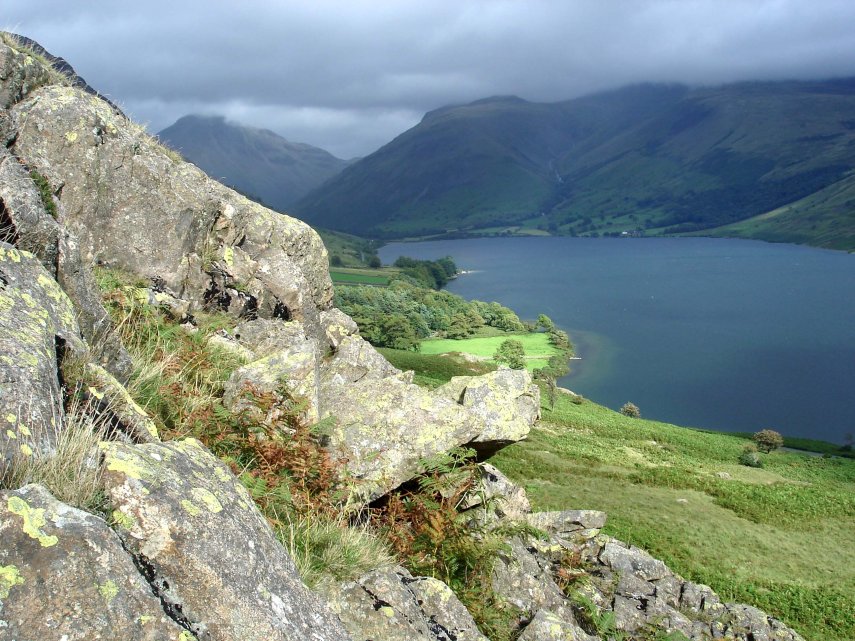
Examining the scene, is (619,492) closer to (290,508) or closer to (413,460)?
(413,460)

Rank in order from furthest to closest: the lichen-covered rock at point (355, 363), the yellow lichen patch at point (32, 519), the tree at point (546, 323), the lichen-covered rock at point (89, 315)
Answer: the tree at point (546, 323), the lichen-covered rock at point (355, 363), the lichen-covered rock at point (89, 315), the yellow lichen patch at point (32, 519)

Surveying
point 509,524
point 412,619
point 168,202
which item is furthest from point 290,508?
point 168,202

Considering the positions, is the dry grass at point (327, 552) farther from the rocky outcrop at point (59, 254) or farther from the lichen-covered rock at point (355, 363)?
the lichen-covered rock at point (355, 363)

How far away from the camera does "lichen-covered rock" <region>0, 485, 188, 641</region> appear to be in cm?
339

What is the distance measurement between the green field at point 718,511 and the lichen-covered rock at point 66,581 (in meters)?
10.8

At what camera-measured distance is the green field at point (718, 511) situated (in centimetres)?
2550

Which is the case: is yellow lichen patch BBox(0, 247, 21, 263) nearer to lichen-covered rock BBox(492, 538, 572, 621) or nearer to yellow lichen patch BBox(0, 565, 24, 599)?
yellow lichen patch BBox(0, 565, 24, 599)

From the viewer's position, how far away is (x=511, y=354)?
404 ft

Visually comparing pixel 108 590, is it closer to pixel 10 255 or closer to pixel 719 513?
pixel 10 255

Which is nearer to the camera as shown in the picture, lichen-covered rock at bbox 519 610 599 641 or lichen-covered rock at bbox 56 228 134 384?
lichen-covered rock at bbox 56 228 134 384

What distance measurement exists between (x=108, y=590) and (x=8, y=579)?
53 centimetres

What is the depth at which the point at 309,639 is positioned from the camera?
4.54 m

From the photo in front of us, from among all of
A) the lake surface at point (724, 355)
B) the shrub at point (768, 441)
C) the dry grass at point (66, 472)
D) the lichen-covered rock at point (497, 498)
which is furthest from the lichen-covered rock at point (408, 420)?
the lake surface at point (724, 355)

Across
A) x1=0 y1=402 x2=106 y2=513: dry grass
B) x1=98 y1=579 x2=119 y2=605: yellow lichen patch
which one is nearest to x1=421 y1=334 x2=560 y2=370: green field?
x1=0 y1=402 x2=106 y2=513: dry grass
